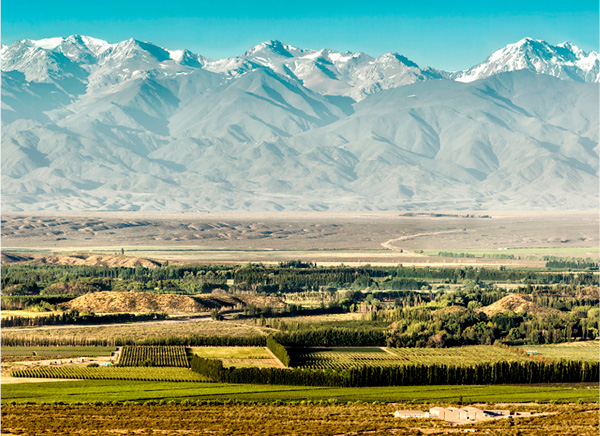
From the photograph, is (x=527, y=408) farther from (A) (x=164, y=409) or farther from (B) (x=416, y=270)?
(B) (x=416, y=270)

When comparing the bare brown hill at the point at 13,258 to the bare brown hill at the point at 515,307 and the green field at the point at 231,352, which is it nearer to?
the bare brown hill at the point at 515,307

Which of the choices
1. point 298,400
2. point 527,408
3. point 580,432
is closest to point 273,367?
point 298,400

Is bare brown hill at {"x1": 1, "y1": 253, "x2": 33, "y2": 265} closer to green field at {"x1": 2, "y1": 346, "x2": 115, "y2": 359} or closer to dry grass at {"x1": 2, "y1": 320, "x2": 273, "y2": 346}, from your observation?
dry grass at {"x1": 2, "y1": 320, "x2": 273, "y2": 346}

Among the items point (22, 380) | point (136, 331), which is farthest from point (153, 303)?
point (22, 380)

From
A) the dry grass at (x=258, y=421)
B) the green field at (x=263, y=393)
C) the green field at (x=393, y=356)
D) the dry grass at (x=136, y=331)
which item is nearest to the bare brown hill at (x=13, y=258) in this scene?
the dry grass at (x=136, y=331)

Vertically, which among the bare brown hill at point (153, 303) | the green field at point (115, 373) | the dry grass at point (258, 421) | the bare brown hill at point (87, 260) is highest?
the bare brown hill at point (87, 260)

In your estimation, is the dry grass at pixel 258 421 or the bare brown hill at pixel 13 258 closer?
the dry grass at pixel 258 421

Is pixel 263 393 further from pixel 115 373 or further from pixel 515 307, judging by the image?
pixel 515 307
